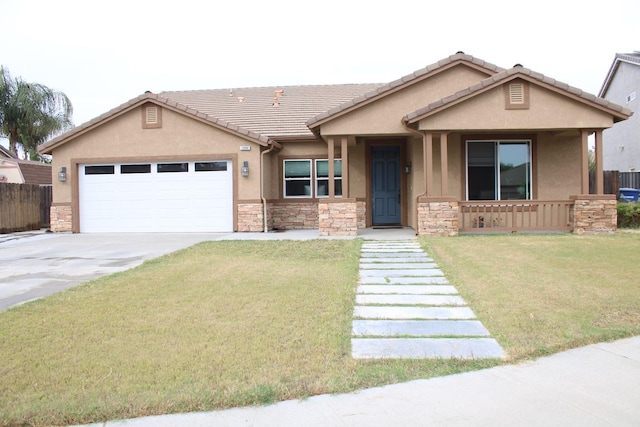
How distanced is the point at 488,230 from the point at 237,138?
300 inches

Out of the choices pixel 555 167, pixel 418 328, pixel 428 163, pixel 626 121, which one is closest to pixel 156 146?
pixel 428 163

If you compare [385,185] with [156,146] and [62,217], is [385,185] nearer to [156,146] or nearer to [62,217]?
[156,146]

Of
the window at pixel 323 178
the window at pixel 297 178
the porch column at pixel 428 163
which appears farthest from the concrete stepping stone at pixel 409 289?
the window at pixel 297 178

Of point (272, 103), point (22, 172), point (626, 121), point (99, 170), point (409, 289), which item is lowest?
point (409, 289)

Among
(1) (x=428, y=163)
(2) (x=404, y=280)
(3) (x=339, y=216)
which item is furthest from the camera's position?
(3) (x=339, y=216)

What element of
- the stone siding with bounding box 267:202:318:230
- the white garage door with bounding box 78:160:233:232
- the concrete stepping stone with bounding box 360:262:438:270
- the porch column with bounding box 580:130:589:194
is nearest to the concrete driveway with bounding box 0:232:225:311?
the white garage door with bounding box 78:160:233:232

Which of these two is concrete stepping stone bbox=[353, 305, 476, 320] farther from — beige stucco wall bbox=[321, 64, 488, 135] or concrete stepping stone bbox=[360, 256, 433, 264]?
beige stucco wall bbox=[321, 64, 488, 135]

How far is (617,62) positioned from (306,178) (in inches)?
707

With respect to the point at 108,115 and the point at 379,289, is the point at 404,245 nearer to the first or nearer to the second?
the point at 379,289

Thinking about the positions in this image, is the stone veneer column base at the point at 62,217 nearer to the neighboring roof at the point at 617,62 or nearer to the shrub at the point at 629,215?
the shrub at the point at 629,215

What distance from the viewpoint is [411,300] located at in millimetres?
6480

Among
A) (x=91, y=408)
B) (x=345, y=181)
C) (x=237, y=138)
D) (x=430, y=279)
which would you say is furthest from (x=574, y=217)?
(x=91, y=408)

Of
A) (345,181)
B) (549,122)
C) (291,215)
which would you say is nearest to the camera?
(549,122)

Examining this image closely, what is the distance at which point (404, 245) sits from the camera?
11.1 m
